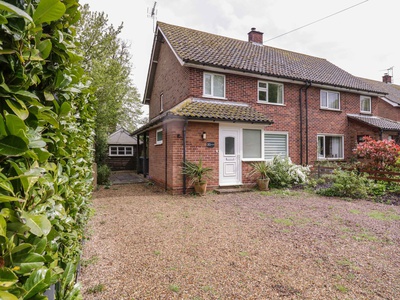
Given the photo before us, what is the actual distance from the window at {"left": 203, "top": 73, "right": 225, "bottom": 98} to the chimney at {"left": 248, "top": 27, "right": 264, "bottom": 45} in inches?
262

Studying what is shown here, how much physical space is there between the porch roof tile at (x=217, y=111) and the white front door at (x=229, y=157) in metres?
0.64

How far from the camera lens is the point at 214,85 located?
10734 mm

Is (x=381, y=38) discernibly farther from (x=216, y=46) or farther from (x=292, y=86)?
(x=216, y=46)

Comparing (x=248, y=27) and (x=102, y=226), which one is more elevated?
(x=248, y=27)

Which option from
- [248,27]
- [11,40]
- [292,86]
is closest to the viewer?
[11,40]

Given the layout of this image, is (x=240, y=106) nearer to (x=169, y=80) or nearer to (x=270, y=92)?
(x=270, y=92)

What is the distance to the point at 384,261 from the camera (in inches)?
138

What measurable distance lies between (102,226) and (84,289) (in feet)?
8.31

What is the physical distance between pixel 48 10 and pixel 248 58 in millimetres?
12825

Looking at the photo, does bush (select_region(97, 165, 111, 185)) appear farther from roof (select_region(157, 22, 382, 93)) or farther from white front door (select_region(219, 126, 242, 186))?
roof (select_region(157, 22, 382, 93))

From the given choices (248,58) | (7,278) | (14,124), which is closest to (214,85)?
(248,58)

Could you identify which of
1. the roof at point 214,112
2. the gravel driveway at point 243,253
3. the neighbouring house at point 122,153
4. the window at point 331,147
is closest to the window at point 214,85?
the roof at point 214,112

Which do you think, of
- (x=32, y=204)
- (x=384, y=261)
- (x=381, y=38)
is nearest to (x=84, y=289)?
(x=32, y=204)

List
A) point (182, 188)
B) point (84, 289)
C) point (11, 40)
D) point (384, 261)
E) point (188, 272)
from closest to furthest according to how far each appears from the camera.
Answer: point (11, 40) → point (84, 289) → point (188, 272) → point (384, 261) → point (182, 188)
